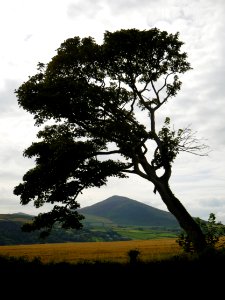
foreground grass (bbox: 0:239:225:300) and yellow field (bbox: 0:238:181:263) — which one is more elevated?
Result: foreground grass (bbox: 0:239:225:300)

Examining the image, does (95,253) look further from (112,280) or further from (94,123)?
(112,280)

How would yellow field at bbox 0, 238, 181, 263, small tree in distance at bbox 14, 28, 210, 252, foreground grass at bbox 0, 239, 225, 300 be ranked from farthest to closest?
yellow field at bbox 0, 238, 181, 263 → small tree in distance at bbox 14, 28, 210, 252 → foreground grass at bbox 0, 239, 225, 300

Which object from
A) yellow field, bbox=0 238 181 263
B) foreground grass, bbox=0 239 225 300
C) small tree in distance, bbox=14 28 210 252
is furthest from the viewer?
yellow field, bbox=0 238 181 263

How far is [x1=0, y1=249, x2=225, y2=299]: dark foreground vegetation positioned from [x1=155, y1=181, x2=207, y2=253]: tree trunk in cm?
1093

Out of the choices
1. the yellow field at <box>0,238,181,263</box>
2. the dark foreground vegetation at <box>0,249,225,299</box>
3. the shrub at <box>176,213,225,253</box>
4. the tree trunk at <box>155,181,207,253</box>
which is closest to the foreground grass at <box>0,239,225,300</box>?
the dark foreground vegetation at <box>0,249,225,299</box>

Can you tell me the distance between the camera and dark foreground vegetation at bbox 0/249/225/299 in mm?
8906

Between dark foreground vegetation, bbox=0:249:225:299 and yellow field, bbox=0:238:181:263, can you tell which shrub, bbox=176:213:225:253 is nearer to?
yellow field, bbox=0:238:181:263

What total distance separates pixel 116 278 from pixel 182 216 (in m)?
13.2

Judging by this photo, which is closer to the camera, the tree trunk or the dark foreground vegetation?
the dark foreground vegetation

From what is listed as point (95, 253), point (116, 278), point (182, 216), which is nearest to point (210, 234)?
point (182, 216)

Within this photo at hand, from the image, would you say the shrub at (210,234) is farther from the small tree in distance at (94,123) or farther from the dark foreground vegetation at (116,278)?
the dark foreground vegetation at (116,278)

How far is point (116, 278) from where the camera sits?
9266 mm

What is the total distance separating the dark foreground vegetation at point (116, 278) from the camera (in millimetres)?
8906

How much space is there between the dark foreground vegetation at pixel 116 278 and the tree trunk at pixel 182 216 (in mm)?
10926
